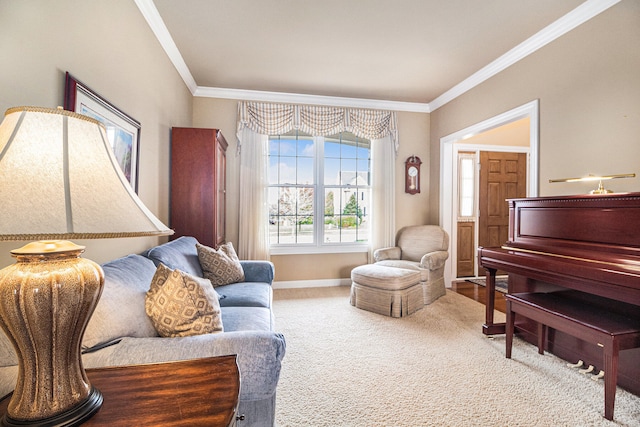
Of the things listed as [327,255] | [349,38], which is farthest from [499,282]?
[349,38]

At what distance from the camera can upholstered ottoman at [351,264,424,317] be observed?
10.5ft

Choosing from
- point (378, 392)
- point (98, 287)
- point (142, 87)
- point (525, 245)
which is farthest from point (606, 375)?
point (142, 87)

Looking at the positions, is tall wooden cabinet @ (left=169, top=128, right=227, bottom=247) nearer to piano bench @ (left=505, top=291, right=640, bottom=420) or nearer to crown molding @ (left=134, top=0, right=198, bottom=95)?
crown molding @ (left=134, top=0, right=198, bottom=95)

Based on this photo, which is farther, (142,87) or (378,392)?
(142,87)

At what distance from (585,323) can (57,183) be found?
247 centimetres

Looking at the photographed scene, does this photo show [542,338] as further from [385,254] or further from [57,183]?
[57,183]

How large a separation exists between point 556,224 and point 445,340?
1.26 meters

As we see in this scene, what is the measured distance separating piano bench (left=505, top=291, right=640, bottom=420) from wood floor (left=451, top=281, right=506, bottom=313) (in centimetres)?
126

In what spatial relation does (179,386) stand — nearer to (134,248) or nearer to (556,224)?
(134,248)

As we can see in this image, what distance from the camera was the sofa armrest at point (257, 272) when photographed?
9.71ft

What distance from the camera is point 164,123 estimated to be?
117 inches

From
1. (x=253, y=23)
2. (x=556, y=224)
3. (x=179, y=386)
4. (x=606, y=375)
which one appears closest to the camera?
(x=179, y=386)

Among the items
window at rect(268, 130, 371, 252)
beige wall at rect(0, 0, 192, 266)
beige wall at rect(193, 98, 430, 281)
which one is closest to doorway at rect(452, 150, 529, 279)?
beige wall at rect(193, 98, 430, 281)

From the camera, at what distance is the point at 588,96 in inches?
93.5
